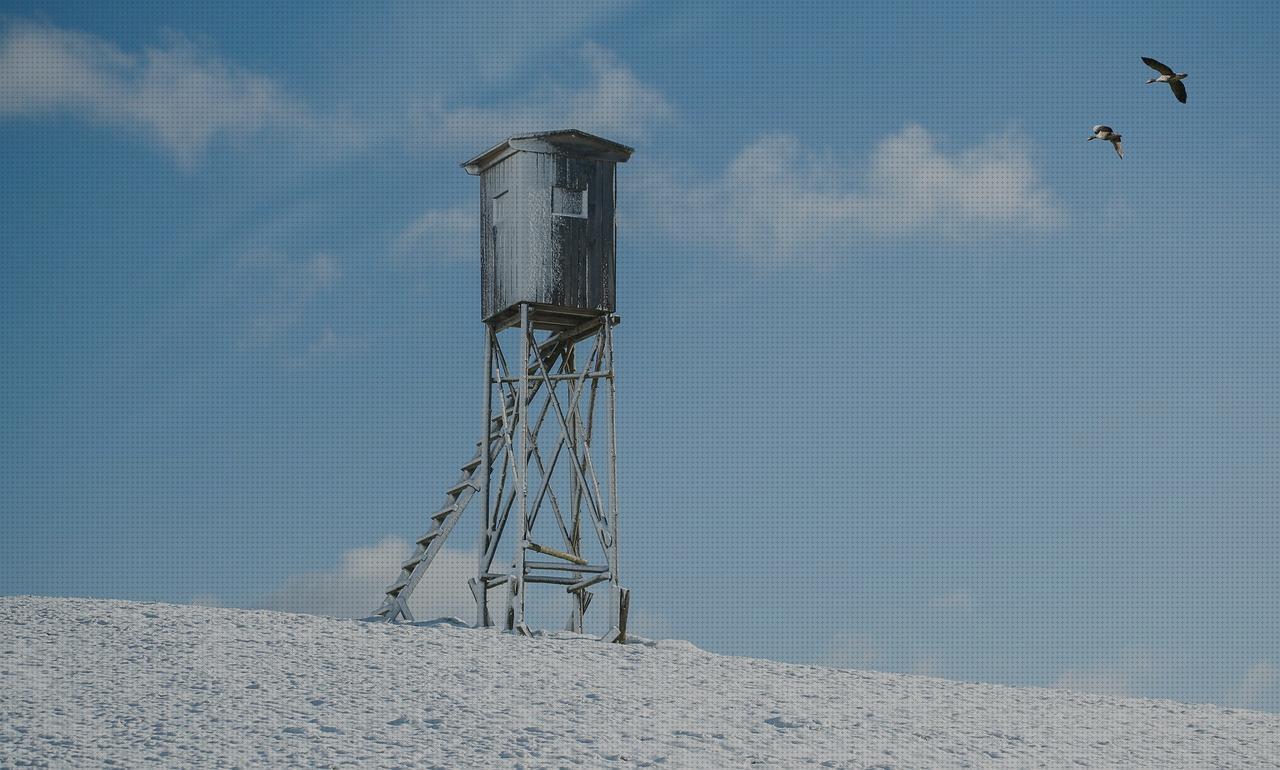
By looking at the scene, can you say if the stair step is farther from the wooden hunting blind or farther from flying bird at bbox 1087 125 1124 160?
flying bird at bbox 1087 125 1124 160

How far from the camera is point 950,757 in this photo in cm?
1525

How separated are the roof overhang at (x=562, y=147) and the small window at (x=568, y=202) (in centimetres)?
59

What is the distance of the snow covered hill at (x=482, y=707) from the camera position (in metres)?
14.2

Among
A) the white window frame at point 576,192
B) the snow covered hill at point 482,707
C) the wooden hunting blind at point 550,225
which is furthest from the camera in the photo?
the white window frame at point 576,192

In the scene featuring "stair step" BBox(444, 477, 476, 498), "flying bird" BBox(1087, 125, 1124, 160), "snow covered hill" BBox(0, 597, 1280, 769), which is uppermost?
"flying bird" BBox(1087, 125, 1124, 160)

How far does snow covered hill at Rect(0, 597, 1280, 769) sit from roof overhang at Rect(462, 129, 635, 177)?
7647 mm

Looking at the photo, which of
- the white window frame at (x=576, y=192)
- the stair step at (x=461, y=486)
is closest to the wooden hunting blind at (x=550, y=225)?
the white window frame at (x=576, y=192)

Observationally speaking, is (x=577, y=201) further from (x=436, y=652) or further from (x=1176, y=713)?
(x=1176, y=713)

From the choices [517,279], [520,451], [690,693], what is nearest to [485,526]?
[520,451]

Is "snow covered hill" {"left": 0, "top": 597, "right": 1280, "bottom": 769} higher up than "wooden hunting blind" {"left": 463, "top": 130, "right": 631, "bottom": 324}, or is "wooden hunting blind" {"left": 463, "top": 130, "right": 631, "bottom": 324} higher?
"wooden hunting blind" {"left": 463, "top": 130, "right": 631, "bottom": 324}

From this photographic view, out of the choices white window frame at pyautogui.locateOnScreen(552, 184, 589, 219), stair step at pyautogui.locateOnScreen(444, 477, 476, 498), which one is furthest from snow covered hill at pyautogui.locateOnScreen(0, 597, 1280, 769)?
white window frame at pyautogui.locateOnScreen(552, 184, 589, 219)

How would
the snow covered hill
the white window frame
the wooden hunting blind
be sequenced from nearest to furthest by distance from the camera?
1. the snow covered hill
2. the wooden hunting blind
3. the white window frame

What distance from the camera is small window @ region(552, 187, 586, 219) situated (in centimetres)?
2369

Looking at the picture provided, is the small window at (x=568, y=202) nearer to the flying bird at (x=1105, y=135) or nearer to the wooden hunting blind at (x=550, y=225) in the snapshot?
the wooden hunting blind at (x=550, y=225)
